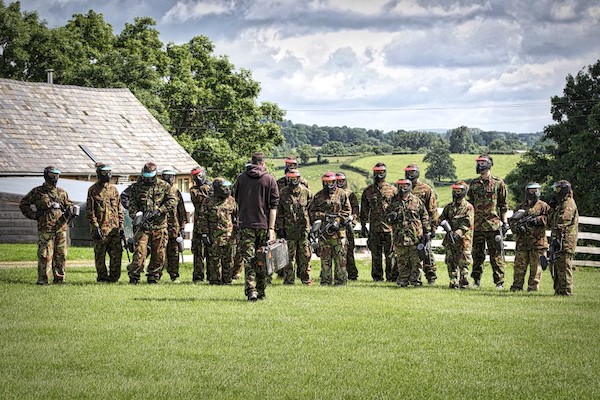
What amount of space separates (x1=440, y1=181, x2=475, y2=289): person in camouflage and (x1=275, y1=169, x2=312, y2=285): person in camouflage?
2889 millimetres

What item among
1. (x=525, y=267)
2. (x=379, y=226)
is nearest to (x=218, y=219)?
(x=379, y=226)

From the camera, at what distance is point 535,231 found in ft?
60.8

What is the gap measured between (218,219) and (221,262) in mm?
886

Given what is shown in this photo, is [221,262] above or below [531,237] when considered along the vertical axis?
below

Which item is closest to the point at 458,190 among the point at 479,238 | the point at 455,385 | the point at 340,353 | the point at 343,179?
the point at 479,238

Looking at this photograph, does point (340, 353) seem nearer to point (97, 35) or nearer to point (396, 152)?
point (97, 35)

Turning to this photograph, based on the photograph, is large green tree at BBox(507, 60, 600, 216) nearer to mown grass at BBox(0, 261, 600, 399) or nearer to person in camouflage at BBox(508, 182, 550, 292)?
person in camouflage at BBox(508, 182, 550, 292)

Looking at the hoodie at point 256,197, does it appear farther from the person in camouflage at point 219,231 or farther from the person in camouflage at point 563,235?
the person in camouflage at point 563,235

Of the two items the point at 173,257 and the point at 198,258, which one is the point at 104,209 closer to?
the point at 173,257

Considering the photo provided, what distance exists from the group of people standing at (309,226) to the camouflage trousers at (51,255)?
0.06 ft

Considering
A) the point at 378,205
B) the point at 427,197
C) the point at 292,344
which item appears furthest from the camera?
the point at 378,205

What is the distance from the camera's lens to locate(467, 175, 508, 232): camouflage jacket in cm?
1958

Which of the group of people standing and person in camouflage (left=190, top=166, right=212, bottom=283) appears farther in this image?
person in camouflage (left=190, top=166, right=212, bottom=283)

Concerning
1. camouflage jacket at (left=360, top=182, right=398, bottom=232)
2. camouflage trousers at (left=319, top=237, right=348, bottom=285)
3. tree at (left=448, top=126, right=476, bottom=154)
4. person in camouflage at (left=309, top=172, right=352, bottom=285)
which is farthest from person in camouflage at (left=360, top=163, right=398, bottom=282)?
tree at (left=448, top=126, right=476, bottom=154)
